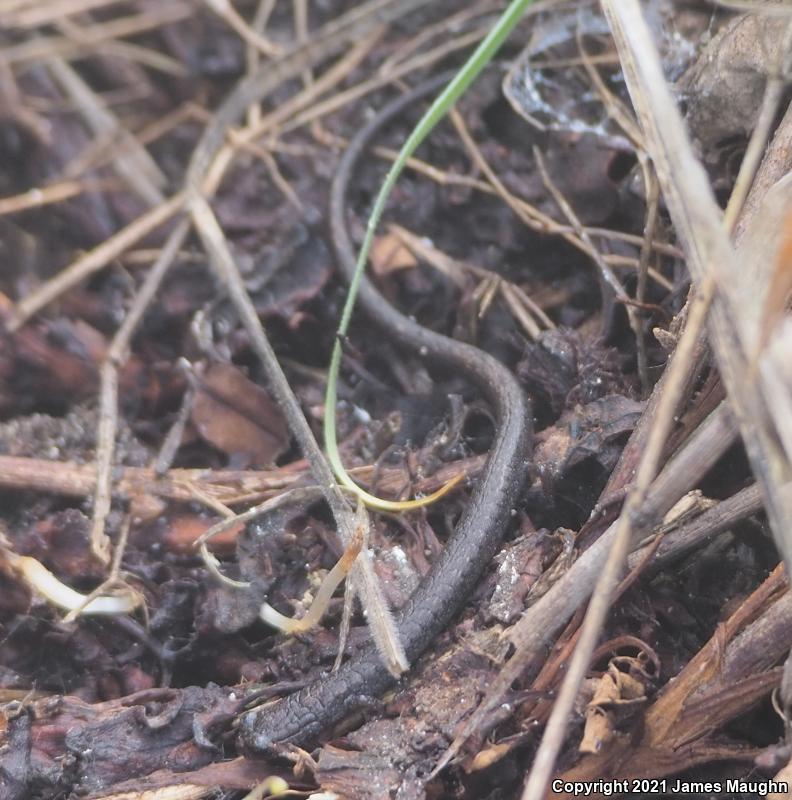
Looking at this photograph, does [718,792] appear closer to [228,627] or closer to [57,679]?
[228,627]

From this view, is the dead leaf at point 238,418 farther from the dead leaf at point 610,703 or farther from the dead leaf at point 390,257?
the dead leaf at point 610,703

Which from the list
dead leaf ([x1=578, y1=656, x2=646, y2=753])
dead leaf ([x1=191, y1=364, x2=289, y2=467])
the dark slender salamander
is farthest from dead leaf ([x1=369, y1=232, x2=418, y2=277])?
dead leaf ([x1=578, y1=656, x2=646, y2=753])

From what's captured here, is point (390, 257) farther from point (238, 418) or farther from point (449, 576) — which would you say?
point (449, 576)

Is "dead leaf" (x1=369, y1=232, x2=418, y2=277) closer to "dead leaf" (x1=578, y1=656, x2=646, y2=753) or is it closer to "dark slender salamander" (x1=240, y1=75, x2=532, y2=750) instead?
"dark slender salamander" (x1=240, y1=75, x2=532, y2=750)

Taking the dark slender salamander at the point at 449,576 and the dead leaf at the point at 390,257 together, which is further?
the dead leaf at the point at 390,257

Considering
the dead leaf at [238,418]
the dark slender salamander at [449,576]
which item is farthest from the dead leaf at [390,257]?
the dead leaf at [238,418]

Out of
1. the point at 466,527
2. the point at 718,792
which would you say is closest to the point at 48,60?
the point at 466,527
